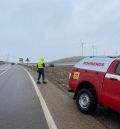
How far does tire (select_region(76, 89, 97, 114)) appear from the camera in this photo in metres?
10.1

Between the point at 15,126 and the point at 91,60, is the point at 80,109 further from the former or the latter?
the point at 15,126

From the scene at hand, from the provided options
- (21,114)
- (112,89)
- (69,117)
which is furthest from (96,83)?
(21,114)

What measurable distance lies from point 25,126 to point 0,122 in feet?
2.67

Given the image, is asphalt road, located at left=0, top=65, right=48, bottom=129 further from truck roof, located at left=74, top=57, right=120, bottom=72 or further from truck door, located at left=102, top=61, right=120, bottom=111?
truck roof, located at left=74, top=57, right=120, bottom=72

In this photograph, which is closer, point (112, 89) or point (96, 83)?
point (112, 89)

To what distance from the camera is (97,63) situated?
10.3 meters

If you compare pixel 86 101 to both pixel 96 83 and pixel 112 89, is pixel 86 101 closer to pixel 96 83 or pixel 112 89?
pixel 96 83

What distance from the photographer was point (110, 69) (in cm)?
943

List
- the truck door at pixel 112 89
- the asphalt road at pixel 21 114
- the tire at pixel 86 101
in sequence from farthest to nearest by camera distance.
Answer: the tire at pixel 86 101 → the truck door at pixel 112 89 → the asphalt road at pixel 21 114

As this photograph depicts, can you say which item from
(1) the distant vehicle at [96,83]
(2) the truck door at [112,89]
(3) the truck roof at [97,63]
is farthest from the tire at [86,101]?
(3) the truck roof at [97,63]

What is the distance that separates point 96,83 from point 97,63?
28.4 inches

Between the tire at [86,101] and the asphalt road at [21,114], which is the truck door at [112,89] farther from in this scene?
the asphalt road at [21,114]

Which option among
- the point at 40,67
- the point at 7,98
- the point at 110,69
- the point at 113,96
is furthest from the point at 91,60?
the point at 40,67

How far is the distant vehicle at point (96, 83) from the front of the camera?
9016 mm
